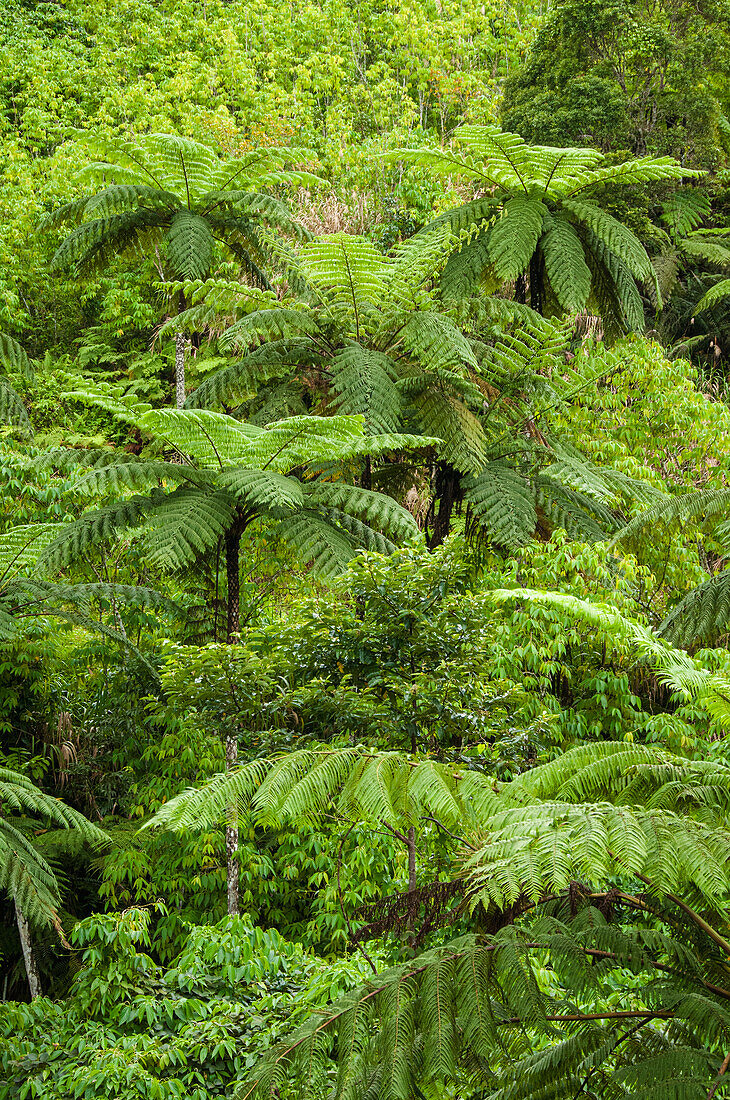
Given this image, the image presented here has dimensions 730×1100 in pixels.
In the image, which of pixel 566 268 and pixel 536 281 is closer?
pixel 566 268

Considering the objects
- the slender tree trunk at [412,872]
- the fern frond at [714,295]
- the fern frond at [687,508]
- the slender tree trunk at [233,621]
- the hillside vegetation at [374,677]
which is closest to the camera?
the hillside vegetation at [374,677]

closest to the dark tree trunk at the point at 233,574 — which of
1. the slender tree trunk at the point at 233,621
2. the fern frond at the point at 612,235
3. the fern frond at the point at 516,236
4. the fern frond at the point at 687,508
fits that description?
the slender tree trunk at the point at 233,621

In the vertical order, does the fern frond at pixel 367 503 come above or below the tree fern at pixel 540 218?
below

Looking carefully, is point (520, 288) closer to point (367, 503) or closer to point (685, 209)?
point (367, 503)

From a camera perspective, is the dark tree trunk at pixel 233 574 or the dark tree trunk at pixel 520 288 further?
the dark tree trunk at pixel 520 288

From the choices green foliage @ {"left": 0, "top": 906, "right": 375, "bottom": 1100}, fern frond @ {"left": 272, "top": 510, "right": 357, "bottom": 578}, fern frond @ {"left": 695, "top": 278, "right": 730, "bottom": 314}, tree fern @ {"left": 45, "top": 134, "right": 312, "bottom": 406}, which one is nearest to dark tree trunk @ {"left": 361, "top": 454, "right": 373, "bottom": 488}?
fern frond @ {"left": 272, "top": 510, "right": 357, "bottom": 578}

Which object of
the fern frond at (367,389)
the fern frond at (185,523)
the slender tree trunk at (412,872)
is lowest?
the slender tree trunk at (412,872)

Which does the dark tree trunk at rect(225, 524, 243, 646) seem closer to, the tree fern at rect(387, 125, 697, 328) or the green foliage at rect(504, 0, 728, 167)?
the tree fern at rect(387, 125, 697, 328)

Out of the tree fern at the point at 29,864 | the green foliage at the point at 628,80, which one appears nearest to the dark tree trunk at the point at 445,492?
the tree fern at the point at 29,864

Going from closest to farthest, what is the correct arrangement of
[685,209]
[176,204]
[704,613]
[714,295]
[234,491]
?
1. [704,613]
2. [234,491]
3. [176,204]
4. [714,295]
5. [685,209]

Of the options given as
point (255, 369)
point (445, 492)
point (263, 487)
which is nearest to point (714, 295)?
point (445, 492)

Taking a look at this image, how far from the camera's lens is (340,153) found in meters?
15.4

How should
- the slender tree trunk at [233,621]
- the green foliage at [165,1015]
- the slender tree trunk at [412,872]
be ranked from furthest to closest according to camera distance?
the slender tree trunk at [233,621], the green foliage at [165,1015], the slender tree trunk at [412,872]

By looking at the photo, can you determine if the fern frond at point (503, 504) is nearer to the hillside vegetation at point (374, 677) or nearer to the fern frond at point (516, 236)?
the hillside vegetation at point (374, 677)
